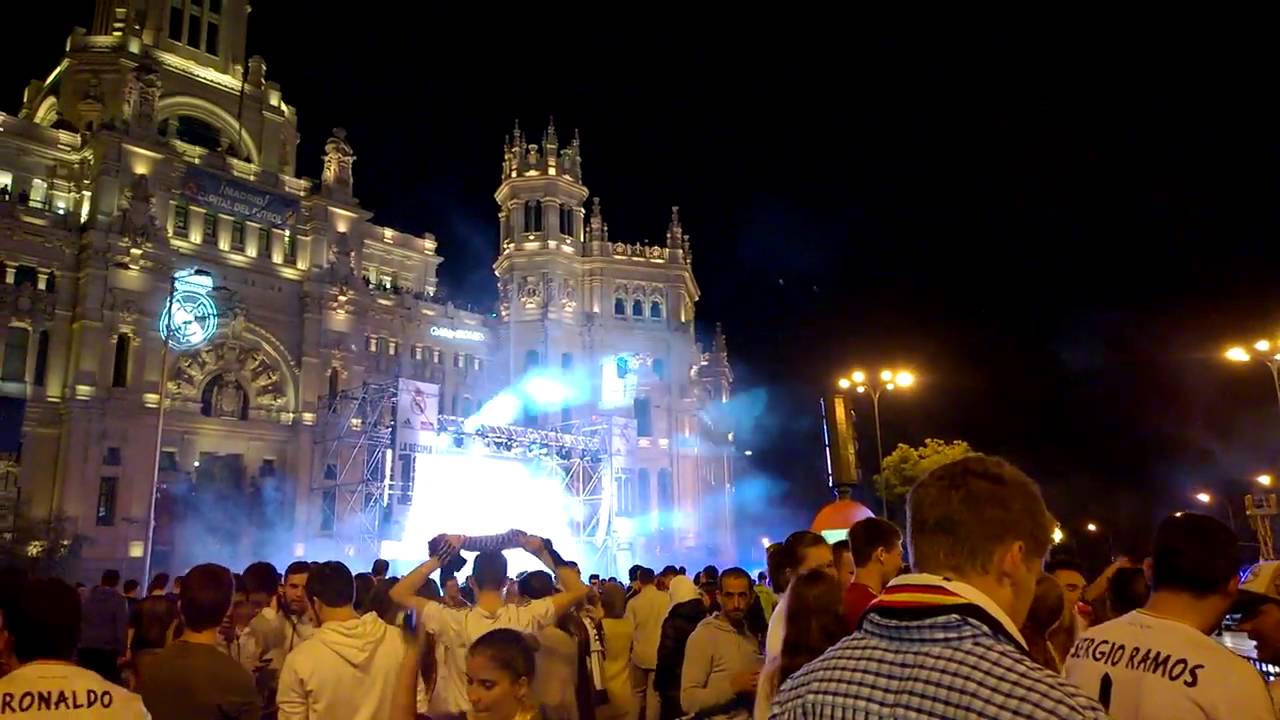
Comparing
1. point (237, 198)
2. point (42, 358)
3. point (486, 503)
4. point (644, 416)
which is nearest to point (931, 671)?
point (486, 503)

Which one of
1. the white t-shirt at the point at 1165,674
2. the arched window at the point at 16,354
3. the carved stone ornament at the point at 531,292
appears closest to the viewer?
the white t-shirt at the point at 1165,674

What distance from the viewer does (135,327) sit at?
3234cm

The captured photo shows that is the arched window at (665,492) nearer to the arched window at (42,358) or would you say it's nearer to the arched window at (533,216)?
the arched window at (533,216)

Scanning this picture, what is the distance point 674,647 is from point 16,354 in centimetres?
3316

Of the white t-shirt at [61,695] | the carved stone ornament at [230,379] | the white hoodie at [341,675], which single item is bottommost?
the white hoodie at [341,675]

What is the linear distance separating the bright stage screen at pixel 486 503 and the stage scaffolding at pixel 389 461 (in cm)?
36

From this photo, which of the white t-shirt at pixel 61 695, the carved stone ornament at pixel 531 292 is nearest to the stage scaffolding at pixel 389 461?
the carved stone ornament at pixel 531 292

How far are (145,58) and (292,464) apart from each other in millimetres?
18995

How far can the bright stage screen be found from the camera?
31047mm

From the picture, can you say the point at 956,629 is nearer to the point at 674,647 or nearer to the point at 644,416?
the point at 674,647

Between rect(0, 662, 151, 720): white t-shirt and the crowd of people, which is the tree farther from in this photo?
rect(0, 662, 151, 720): white t-shirt

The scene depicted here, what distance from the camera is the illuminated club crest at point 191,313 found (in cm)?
3341

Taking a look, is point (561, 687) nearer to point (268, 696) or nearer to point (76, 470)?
point (268, 696)

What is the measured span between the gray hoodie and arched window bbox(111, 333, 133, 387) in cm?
3291
